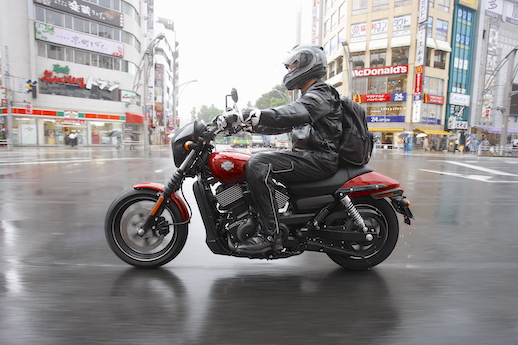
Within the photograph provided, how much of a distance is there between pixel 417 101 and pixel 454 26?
13.6 meters

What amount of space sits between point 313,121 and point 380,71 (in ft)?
148

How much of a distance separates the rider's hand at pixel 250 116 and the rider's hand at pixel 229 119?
4 centimetres

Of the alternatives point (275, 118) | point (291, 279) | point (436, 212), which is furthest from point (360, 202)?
point (436, 212)

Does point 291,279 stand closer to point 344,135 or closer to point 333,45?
point 344,135

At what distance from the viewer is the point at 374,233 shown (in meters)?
2.84

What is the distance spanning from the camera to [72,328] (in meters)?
1.99

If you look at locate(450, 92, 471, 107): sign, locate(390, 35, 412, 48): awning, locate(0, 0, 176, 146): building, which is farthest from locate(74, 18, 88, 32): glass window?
locate(450, 92, 471, 107): sign

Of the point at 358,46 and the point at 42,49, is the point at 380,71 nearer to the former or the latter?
the point at 358,46

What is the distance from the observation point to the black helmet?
2.72m

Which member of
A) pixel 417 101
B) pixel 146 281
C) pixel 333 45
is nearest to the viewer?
pixel 146 281

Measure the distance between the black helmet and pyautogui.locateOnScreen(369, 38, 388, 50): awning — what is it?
4540 centimetres

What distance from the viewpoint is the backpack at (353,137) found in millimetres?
2768

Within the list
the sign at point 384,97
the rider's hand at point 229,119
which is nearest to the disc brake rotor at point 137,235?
the rider's hand at point 229,119

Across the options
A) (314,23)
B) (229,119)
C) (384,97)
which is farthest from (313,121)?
(314,23)
